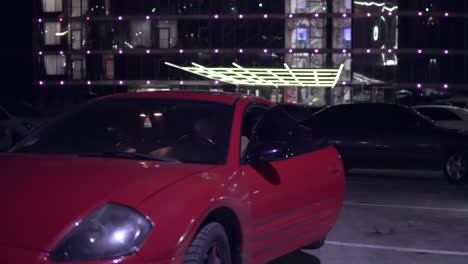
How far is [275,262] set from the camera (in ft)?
22.8

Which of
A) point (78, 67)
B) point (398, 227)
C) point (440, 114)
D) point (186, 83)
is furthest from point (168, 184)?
point (78, 67)

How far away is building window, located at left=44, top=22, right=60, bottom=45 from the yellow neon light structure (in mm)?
9473

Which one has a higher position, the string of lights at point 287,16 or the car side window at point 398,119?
the string of lights at point 287,16

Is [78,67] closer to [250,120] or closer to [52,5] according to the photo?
[52,5]

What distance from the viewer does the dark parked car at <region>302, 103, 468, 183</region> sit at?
557 inches

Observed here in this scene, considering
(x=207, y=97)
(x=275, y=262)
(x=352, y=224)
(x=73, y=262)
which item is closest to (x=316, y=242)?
(x=275, y=262)

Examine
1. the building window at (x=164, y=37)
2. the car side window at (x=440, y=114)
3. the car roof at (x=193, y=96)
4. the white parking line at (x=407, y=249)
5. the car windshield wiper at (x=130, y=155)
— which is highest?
the building window at (x=164, y=37)

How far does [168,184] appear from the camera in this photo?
4359 millimetres

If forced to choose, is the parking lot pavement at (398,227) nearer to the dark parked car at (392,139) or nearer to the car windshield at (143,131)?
the dark parked car at (392,139)

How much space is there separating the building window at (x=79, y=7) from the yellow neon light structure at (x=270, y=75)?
25.6 ft

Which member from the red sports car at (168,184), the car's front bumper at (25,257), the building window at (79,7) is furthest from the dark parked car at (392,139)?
the building window at (79,7)

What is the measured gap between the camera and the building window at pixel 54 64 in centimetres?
5609

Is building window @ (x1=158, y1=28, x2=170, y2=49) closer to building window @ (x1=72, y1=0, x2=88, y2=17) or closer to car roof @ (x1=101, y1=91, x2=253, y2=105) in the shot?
building window @ (x1=72, y1=0, x2=88, y2=17)

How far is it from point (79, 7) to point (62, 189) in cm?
5294
